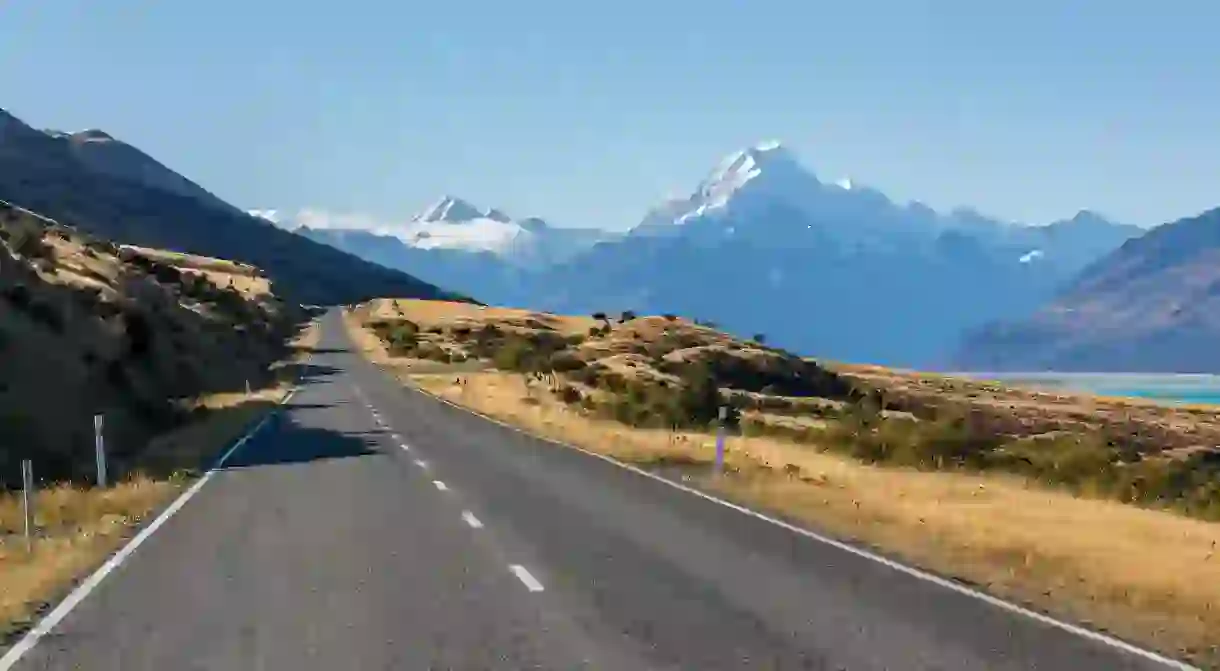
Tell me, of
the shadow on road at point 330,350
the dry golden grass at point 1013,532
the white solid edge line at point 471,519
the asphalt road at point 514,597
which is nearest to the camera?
the asphalt road at point 514,597

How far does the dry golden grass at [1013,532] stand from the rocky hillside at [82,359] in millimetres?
11605

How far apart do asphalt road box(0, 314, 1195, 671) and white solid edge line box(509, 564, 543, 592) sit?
37 millimetres

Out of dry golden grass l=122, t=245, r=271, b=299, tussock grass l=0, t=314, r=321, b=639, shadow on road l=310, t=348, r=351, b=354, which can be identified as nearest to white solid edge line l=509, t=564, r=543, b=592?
tussock grass l=0, t=314, r=321, b=639

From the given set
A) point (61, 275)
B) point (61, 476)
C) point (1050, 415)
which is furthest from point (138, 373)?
point (1050, 415)

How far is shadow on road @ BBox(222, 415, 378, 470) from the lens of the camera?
94.3ft

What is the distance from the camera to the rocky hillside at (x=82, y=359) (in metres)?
27.9

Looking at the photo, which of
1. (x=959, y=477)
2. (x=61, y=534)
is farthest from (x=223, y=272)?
(x=61, y=534)

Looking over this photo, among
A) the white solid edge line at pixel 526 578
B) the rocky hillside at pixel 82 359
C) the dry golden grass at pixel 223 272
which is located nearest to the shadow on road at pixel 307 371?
the rocky hillside at pixel 82 359

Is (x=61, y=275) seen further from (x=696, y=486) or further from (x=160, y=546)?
(x=160, y=546)

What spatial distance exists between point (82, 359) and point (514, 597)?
1049 inches

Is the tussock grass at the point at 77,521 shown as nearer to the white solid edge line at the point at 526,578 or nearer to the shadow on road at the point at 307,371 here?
the white solid edge line at the point at 526,578

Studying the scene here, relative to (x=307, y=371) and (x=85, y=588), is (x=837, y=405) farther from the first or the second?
(x=85, y=588)

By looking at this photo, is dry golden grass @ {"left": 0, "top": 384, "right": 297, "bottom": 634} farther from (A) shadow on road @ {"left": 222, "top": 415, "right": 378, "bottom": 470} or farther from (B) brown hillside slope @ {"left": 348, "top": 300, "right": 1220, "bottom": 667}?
(B) brown hillside slope @ {"left": 348, "top": 300, "right": 1220, "bottom": 667}

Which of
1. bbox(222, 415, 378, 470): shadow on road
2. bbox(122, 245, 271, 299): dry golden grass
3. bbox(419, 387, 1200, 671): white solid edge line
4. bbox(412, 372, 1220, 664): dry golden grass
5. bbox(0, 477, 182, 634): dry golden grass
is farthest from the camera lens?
bbox(122, 245, 271, 299): dry golden grass
